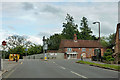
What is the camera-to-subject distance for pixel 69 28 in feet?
349

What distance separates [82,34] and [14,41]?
4025 centimetres

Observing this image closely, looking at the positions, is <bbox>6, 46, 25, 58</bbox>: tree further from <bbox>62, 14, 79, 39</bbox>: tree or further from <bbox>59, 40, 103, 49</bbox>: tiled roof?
<bbox>62, 14, 79, 39</bbox>: tree

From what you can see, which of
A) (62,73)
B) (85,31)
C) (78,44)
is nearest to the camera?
(62,73)

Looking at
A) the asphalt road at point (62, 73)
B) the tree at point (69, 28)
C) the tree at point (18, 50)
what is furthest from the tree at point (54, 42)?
the asphalt road at point (62, 73)

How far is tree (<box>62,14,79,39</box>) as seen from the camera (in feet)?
347

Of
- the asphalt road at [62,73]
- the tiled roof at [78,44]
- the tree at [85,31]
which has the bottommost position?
the asphalt road at [62,73]

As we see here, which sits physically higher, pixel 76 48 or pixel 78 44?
pixel 78 44

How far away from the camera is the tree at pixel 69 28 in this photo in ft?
347

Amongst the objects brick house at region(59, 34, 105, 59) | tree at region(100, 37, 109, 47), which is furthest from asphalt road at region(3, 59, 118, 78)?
tree at region(100, 37, 109, 47)

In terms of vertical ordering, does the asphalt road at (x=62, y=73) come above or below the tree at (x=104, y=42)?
below

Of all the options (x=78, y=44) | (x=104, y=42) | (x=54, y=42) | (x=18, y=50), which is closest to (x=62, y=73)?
(x=18, y=50)

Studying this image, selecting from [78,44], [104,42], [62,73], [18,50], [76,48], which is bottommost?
[62,73]

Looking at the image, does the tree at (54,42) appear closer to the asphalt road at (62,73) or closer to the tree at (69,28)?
the tree at (69,28)

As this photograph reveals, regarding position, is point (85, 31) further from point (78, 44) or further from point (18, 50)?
point (18, 50)
